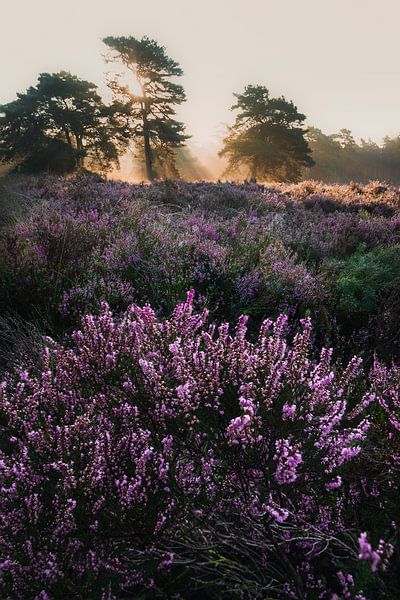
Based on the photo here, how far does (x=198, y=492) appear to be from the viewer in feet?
4.97

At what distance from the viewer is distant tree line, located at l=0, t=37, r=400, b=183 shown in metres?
23.9

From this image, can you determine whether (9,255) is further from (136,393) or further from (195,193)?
(195,193)

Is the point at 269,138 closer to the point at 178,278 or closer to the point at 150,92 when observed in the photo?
the point at 150,92

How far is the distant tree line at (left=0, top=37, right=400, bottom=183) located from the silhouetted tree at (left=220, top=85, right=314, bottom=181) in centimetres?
8

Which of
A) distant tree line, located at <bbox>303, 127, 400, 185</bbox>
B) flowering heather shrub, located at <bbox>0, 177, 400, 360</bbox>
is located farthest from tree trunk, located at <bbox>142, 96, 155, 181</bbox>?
flowering heather shrub, located at <bbox>0, 177, 400, 360</bbox>

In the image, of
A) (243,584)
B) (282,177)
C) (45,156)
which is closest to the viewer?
(243,584)

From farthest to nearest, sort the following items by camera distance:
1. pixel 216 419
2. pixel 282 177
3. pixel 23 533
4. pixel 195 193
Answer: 1. pixel 282 177
2. pixel 195 193
3. pixel 216 419
4. pixel 23 533

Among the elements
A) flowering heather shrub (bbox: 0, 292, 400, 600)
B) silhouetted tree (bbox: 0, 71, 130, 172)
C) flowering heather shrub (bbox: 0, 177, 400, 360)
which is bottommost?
flowering heather shrub (bbox: 0, 292, 400, 600)

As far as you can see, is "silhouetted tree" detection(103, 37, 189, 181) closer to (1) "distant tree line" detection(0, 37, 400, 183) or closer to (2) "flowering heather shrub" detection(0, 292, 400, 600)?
(1) "distant tree line" detection(0, 37, 400, 183)

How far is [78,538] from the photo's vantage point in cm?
141

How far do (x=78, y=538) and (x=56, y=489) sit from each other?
0.20m

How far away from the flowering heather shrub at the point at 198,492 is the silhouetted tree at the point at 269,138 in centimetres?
3192

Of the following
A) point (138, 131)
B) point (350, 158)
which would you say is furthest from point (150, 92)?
point (350, 158)

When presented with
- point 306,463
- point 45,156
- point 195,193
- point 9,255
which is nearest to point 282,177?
point 45,156
